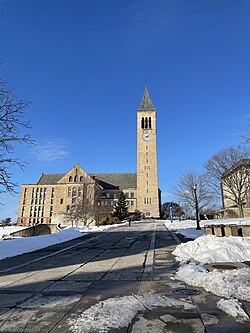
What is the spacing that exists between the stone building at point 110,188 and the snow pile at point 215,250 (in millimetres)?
60701

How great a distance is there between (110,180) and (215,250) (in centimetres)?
8039

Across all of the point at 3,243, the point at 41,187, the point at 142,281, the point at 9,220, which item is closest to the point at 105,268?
the point at 142,281

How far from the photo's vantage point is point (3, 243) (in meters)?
13.8

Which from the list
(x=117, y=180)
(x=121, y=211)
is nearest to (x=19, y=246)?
(x=121, y=211)

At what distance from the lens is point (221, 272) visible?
20.2 ft

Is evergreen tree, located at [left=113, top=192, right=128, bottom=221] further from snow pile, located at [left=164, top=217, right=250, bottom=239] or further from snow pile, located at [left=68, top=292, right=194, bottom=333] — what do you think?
snow pile, located at [left=68, top=292, right=194, bottom=333]

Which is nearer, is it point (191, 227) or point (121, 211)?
point (191, 227)

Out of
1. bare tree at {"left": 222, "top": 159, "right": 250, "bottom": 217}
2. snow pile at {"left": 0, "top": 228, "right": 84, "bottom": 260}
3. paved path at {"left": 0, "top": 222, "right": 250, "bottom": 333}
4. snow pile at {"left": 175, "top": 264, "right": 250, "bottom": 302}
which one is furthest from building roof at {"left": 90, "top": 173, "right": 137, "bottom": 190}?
snow pile at {"left": 175, "top": 264, "right": 250, "bottom": 302}

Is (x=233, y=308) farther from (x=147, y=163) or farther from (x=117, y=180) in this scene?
(x=117, y=180)

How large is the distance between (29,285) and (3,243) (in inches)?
360

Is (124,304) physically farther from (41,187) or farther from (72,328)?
(41,187)

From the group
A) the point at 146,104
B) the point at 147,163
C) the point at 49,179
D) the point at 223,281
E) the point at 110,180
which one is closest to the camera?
the point at 223,281

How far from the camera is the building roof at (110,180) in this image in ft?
280

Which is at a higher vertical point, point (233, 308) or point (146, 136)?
point (146, 136)
